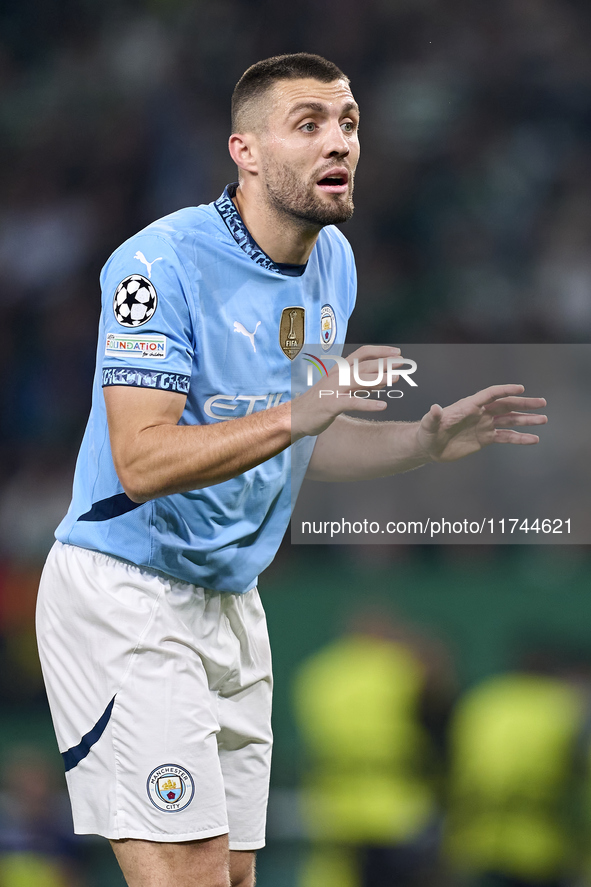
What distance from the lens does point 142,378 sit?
183 centimetres

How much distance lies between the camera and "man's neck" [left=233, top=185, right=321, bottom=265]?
209 centimetres

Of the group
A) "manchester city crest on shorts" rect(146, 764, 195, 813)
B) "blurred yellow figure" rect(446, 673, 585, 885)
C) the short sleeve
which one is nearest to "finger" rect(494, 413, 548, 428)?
the short sleeve

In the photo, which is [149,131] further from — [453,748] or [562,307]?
[453,748]

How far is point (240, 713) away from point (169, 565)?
0.37 metres

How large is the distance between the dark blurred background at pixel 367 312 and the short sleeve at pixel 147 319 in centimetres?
168

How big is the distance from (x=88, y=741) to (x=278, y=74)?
1.35m

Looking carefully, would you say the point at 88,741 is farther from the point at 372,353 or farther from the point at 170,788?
the point at 372,353

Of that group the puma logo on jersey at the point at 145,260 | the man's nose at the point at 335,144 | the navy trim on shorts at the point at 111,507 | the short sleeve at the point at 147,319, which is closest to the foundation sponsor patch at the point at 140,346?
the short sleeve at the point at 147,319

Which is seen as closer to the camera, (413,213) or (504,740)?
(504,740)

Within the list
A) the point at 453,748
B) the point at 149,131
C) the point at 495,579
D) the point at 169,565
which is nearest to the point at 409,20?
the point at 149,131

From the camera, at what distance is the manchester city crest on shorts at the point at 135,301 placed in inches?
73.6

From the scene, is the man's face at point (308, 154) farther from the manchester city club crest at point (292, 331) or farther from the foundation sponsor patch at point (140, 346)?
the foundation sponsor patch at point (140, 346)

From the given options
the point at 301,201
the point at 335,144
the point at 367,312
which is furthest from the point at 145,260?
the point at 367,312

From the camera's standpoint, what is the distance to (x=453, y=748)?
3.21m
